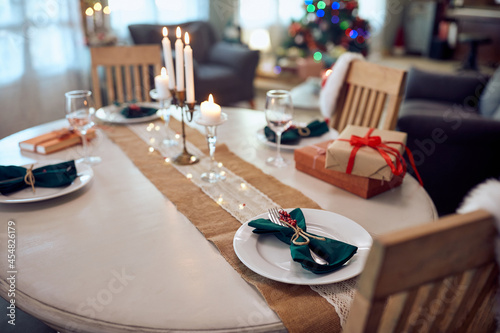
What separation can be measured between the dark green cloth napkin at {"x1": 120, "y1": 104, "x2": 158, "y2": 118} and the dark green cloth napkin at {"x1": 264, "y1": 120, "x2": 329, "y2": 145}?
1.79ft

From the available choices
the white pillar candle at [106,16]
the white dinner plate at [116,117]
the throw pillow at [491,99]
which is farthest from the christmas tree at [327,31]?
the white dinner plate at [116,117]

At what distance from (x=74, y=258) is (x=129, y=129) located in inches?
33.6

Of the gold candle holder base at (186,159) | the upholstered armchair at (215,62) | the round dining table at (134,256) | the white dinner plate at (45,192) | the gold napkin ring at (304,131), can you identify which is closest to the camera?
the round dining table at (134,256)

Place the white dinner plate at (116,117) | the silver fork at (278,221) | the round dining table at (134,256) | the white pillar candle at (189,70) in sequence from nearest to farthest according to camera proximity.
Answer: the round dining table at (134,256)
the silver fork at (278,221)
the white pillar candle at (189,70)
the white dinner plate at (116,117)

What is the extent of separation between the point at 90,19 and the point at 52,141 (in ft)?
9.00

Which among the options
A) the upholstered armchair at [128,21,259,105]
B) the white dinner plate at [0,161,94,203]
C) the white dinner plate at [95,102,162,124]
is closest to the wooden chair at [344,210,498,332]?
the white dinner plate at [0,161,94,203]

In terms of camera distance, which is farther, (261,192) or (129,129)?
(129,129)

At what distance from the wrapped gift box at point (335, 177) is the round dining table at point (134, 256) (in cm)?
2

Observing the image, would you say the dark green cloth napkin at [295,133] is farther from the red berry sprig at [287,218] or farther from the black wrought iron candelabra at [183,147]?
the red berry sprig at [287,218]

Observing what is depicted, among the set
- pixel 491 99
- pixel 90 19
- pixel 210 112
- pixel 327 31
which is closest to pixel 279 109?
pixel 210 112

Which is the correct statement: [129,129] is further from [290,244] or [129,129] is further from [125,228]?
[290,244]

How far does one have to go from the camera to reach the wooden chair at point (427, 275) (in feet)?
1.61

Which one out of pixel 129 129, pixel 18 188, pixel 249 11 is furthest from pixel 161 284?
pixel 249 11

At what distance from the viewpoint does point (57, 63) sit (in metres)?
3.58
